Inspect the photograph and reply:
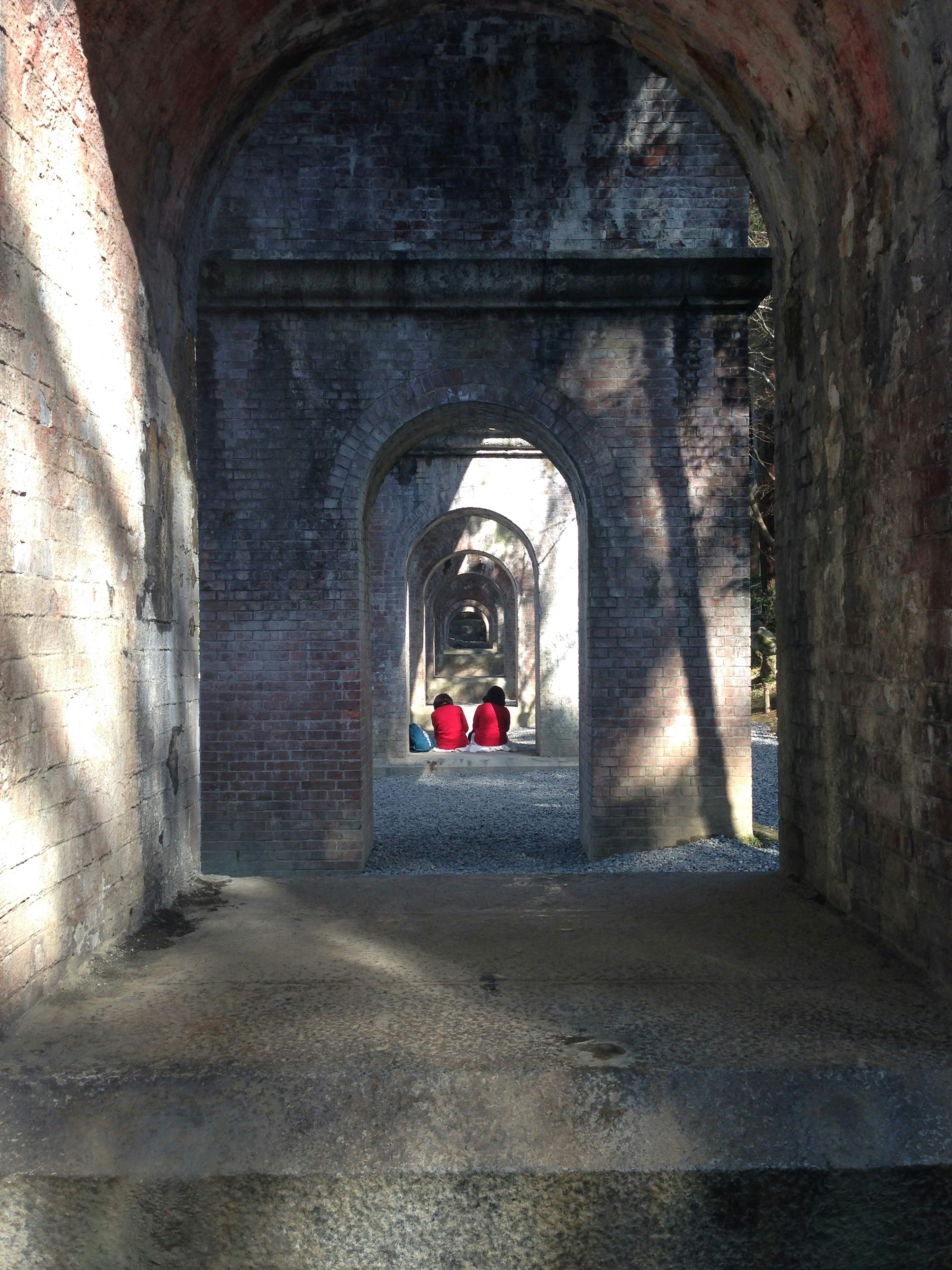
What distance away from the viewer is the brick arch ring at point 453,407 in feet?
26.4

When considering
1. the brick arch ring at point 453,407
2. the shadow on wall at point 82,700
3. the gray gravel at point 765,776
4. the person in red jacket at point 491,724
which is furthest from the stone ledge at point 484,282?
the person in red jacket at point 491,724

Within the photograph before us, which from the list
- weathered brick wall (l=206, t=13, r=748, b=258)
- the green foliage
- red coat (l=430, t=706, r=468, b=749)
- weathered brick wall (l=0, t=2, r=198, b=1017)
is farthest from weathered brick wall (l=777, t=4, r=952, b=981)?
the green foliage

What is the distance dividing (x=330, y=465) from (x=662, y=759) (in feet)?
11.2

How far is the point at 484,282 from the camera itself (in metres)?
7.91

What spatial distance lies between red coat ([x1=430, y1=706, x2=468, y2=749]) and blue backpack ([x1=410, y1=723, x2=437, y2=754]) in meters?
0.39

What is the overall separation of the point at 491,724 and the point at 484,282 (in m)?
9.74

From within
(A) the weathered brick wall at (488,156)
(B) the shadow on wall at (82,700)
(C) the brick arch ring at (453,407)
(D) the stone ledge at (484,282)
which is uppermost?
(A) the weathered brick wall at (488,156)

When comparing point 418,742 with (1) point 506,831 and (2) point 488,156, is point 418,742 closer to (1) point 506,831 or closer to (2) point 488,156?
(1) point 506,831

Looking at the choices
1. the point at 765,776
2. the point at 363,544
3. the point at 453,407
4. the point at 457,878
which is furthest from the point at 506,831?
the point at 457,878

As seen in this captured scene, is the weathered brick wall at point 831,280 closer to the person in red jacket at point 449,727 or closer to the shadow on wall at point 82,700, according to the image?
the shadow on wall at point 82,700

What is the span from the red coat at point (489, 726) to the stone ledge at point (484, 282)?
9.47 metres

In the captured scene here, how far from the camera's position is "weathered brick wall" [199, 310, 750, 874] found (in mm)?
8008

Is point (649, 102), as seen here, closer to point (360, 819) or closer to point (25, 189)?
point (360, 819)

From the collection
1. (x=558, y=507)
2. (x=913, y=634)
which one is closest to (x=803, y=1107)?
(x=913, y=634)
